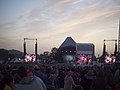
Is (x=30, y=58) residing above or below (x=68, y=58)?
above

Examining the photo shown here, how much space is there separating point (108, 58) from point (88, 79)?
47842mm

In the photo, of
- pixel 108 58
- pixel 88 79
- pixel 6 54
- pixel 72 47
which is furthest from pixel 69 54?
pixel 88 79

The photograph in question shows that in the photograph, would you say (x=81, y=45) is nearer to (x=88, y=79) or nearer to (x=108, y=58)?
(x=108, y=58)

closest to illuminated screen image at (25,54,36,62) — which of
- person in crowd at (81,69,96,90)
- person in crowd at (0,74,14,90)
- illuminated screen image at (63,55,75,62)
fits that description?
person in crowd at (81,69,96,90)

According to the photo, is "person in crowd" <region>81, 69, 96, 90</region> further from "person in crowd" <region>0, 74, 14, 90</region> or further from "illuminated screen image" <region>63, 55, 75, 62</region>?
"illuminated screen image" <region>63, 55, 75, 62</region>

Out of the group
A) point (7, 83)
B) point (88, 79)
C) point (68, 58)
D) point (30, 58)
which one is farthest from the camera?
point (68, 58)

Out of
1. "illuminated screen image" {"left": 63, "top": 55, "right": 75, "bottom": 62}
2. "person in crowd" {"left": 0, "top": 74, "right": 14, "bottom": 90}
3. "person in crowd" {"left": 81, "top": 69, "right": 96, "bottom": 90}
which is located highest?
"person in crowd" {"left": 0, "top": 74, "right": 14, "bottom": 90}

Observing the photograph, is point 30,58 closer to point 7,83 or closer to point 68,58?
point 7,83

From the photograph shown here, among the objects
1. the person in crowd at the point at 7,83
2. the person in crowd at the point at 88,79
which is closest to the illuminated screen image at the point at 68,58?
the person in crowd at the point at 88,79

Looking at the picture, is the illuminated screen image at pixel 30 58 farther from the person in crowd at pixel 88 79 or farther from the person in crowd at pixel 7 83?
the person in crowd at pixel 7 83

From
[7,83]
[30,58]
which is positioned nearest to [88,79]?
[7,83]

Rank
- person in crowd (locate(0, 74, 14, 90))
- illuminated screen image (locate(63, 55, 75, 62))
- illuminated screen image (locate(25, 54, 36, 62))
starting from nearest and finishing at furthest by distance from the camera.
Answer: person in crowd (locate(0, 74, 14, 90)) < illuminated screen image (locate(25, 54, 36, 62)) < illuminated screen image (locate(63, 55, 75, 62))

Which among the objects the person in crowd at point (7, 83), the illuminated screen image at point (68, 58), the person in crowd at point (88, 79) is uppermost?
the person in crowd at point (7, 83)

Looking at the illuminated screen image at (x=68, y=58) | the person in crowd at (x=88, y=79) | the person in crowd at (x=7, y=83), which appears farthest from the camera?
the illuminated screen image at (x=68, y=58)
